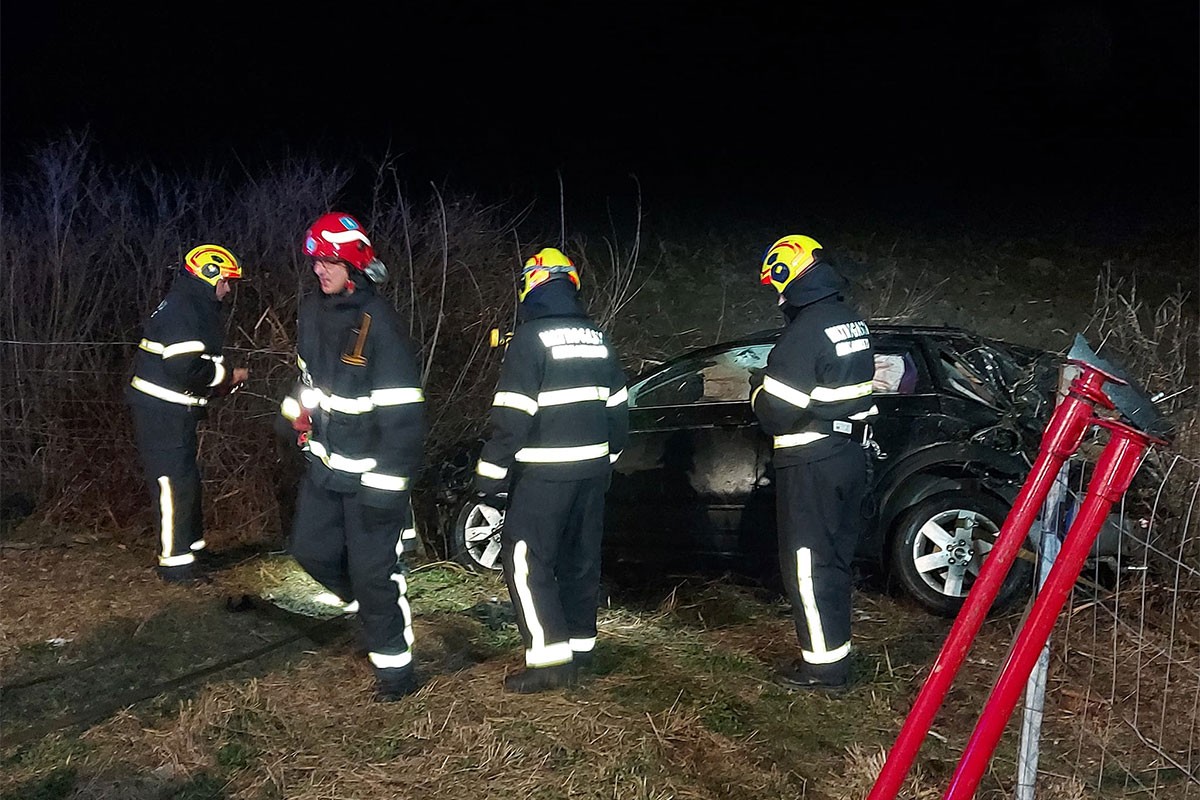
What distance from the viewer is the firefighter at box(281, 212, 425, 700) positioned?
13.8 feet

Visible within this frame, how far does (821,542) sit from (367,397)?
2015 mm

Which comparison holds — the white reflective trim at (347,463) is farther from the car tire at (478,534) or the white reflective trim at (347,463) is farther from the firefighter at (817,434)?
the car tire at (478,534)

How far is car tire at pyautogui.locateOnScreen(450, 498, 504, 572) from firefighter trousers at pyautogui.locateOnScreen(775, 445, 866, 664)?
2.10m

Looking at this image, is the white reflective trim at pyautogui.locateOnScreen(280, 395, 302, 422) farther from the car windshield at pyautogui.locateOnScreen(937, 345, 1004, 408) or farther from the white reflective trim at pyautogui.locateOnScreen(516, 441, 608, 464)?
the car windshield at pyautogui.locateOnScreen(937, 345, 1004, 408)

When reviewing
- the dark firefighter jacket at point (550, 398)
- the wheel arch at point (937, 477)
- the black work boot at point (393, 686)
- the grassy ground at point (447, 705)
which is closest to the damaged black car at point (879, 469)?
the wheel arch at point (937, 477)

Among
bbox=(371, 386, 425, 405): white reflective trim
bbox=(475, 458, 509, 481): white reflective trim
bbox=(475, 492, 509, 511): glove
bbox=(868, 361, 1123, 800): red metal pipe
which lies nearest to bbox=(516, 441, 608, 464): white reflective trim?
bbox=(475, 458, 509, 481): white reflective trim

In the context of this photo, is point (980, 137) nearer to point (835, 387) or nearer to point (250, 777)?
point (835, 387)

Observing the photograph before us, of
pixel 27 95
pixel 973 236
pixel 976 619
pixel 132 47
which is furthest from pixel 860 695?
pixel 132 47

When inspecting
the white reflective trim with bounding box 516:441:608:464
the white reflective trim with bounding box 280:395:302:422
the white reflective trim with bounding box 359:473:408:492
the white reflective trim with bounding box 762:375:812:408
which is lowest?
the white reflective trim with bounding box 359:473:408:492

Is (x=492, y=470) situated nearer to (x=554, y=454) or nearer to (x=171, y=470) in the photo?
(x=554, y=454)

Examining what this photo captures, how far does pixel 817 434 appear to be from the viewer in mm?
4504

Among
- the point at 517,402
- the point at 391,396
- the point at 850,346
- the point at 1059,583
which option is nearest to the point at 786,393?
the point at 850,346

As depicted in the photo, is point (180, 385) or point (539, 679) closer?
point (539, 679)

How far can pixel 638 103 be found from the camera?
25.7 metres
